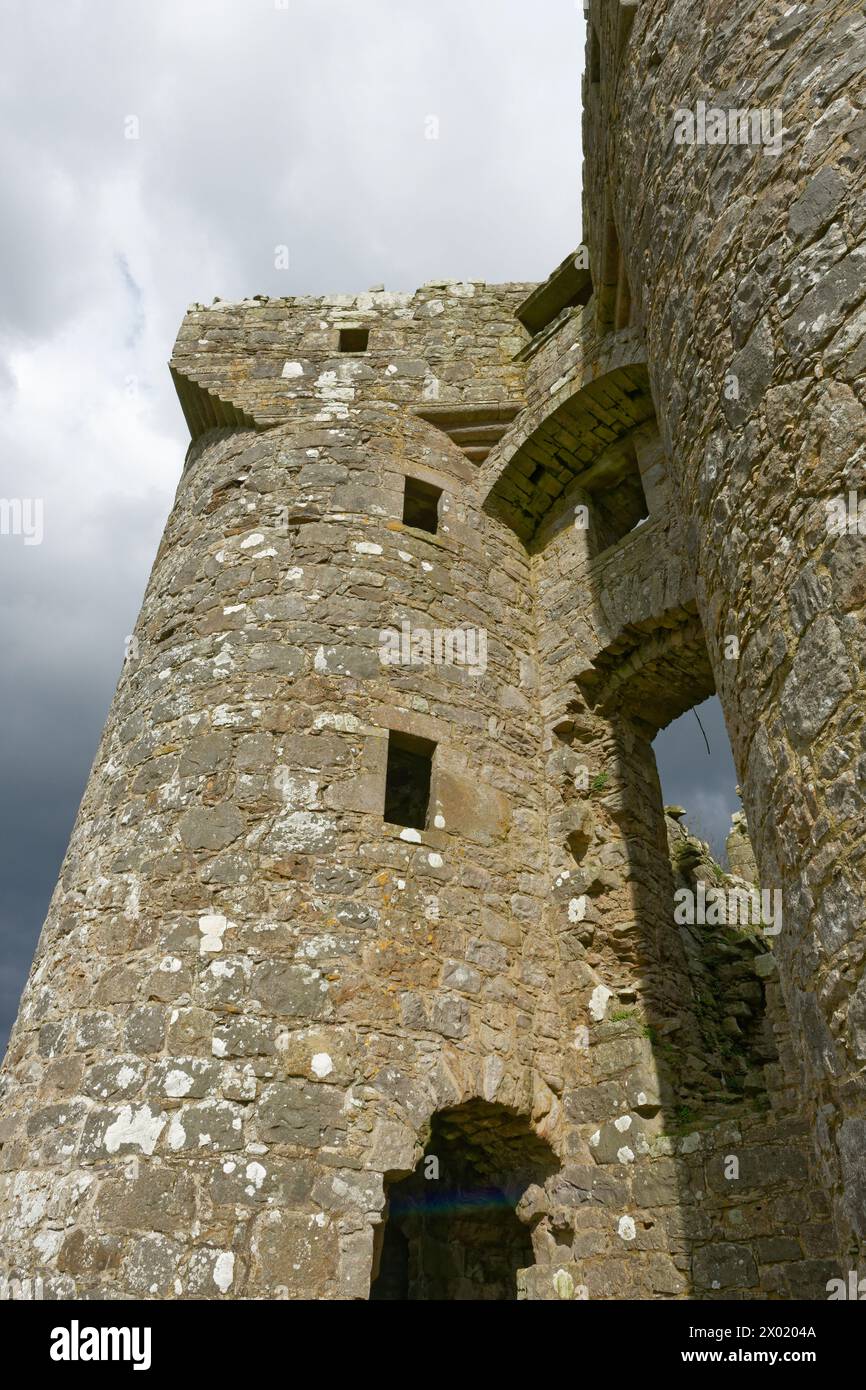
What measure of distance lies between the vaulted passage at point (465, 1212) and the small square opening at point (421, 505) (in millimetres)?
4441

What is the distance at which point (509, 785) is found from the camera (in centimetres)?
630

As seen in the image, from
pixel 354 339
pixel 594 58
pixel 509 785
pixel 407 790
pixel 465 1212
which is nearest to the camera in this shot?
pixel 509 785

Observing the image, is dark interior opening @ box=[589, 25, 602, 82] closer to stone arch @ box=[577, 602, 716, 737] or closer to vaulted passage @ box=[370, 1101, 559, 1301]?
stone arch @ box=[577, 602, 716, 737]

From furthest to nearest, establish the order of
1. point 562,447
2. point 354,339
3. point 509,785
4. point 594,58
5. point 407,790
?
point 354,339 < point 562,447 < point 407,790 < point 594,58 < point 509,785

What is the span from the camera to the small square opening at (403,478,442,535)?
290 inches

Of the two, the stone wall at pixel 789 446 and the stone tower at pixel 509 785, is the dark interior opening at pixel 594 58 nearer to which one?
the stone tower at pixel 509 785

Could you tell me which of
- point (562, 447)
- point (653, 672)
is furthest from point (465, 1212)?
point (562, 447)

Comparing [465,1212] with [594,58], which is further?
[594,58]

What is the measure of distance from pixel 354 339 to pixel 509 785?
4538mm

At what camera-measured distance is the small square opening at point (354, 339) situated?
816cm

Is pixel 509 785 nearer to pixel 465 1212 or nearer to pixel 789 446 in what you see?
pixel 465 1212

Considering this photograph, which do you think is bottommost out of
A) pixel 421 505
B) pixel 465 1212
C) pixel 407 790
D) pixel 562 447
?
pixel 465 1212

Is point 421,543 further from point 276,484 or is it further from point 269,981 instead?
point 269,981
